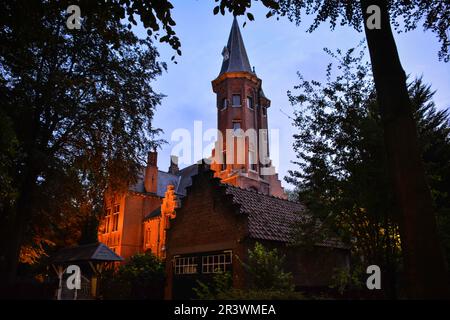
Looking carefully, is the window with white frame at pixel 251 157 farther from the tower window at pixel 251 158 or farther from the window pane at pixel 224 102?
the window pane at pixel 224 102

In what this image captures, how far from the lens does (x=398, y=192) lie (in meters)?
5.15

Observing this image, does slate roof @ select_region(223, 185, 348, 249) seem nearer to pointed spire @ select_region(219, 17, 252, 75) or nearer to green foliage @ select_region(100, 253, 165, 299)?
green foliage @ select_region(100, 253, 165, 299)

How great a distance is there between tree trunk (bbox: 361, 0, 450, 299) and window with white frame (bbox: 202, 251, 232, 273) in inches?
514

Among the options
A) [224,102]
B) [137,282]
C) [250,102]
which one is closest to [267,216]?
[137,282]

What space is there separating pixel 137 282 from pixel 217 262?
6.86 m

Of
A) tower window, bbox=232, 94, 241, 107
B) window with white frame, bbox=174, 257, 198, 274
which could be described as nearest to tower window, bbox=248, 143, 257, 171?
tower window, bbox=232, 94, 241, 107

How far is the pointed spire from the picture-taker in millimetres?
47688

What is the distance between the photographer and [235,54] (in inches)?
1940

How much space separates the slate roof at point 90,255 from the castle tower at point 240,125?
692 inches

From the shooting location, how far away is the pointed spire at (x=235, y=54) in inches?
1877

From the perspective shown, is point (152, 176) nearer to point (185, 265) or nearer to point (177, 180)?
point (177, 180)
